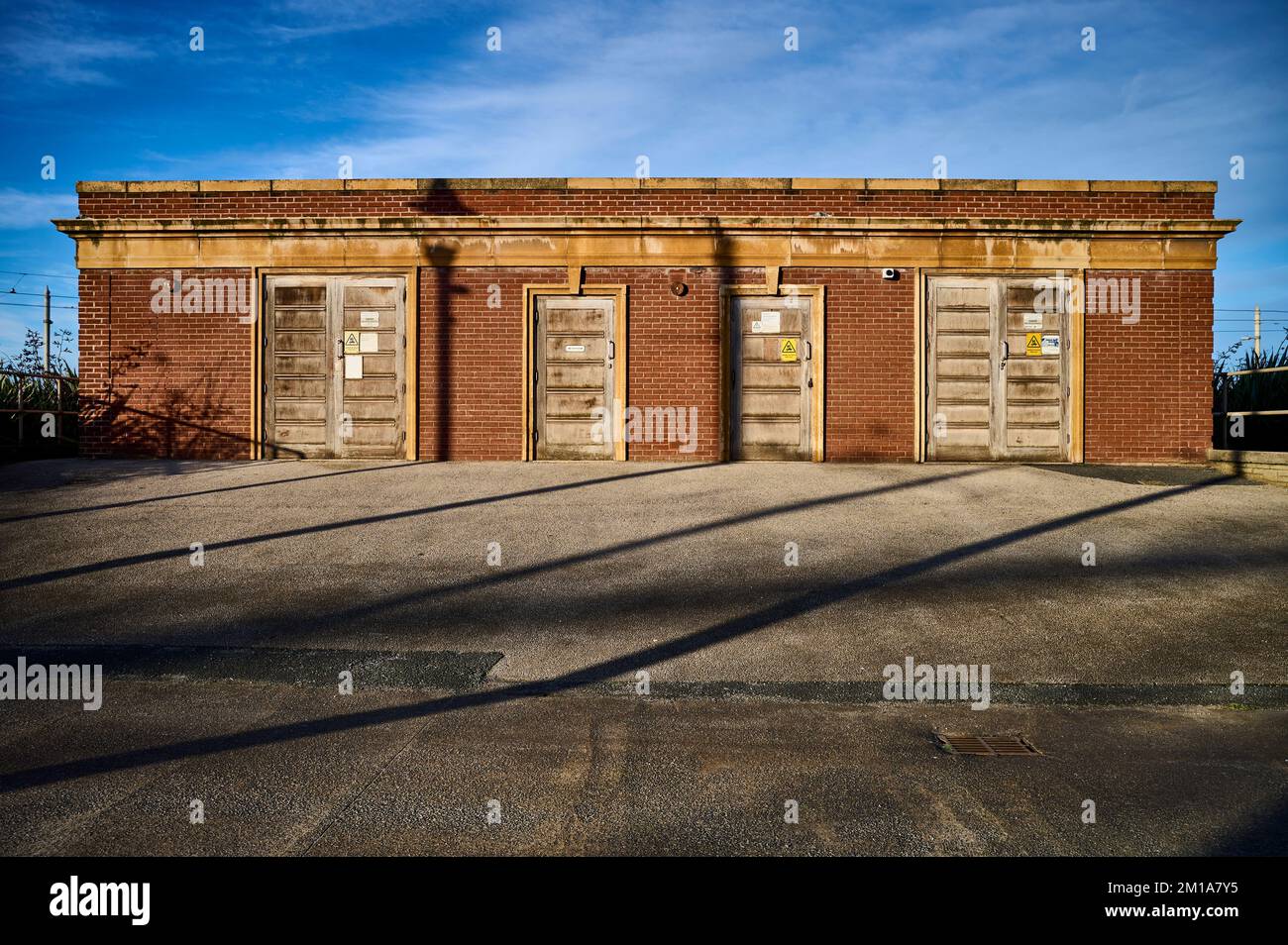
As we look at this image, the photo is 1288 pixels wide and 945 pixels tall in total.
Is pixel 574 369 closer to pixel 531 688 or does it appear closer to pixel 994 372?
pixel 994 372

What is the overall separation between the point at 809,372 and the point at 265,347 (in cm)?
855

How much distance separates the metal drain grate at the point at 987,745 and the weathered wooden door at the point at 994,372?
29.1 ft

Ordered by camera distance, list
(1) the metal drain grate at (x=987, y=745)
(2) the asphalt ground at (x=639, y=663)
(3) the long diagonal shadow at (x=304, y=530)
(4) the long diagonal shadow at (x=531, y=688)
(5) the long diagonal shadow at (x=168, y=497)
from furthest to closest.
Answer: (5) the long diagonal shadow at (x=168, y=497) → (3) the long diagonal shadow at (x=304, y=530) → (1) the metal drain grate at (x=987, y=745) → (4) the long diagonal shadow at (x=531, y=688) → (2) the asphalt ground at (x=639, y=663)

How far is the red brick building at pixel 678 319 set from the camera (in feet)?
41.4

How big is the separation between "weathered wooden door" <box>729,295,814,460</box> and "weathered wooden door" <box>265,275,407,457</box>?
526 centimetres

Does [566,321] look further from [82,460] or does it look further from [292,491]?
[82,460]

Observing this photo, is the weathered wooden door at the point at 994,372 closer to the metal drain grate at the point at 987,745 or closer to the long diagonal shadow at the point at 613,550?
the long diagonal shadow at the point at 613,550

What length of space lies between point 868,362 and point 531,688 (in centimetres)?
912

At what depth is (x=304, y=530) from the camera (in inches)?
343

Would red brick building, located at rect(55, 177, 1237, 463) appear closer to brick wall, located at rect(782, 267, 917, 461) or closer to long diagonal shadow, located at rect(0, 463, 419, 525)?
brick wall, located at rect(782, 267, 917, 461)

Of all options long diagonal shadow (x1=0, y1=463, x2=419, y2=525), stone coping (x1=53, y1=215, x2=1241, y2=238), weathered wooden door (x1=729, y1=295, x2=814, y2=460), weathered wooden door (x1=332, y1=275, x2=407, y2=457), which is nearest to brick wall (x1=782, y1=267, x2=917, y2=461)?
weathered wooden door (x1=729, y1=295, x2=814, y2=460)

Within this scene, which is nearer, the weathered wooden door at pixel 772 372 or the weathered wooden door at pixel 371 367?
the weathered wooden door at pixel 772 372

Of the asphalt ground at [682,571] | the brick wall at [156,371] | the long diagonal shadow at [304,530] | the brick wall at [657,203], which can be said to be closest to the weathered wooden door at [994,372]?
the brick wall at [657,203]
